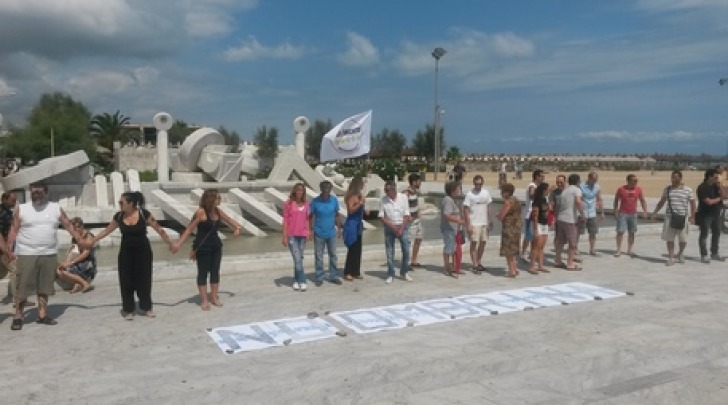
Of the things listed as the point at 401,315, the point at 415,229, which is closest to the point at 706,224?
the point at 415,229

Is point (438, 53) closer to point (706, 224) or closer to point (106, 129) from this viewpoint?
point (706, 224)

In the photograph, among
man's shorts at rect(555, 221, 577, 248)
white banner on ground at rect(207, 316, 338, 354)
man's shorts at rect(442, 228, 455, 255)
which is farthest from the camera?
man's shorts at rect(555, 221, 577, 248)

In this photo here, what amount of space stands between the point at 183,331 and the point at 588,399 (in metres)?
3.79

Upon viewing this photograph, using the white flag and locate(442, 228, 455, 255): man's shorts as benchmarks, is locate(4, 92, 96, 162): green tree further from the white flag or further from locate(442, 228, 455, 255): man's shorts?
locate(442, 228, 455, 255): man's shorts

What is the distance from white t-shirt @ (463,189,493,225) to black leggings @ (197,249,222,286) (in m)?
3.70

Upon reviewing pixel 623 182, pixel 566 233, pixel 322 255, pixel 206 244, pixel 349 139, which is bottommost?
pixel 623 182

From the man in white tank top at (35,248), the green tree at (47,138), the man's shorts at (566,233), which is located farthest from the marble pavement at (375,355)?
the green tree at (47,138)

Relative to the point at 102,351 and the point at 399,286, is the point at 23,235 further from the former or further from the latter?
the point at 399,286

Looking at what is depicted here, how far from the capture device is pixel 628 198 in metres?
10.3

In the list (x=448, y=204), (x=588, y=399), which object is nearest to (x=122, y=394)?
(x=588, y=399)

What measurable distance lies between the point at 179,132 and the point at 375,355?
277 ft

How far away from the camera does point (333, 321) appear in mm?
6348

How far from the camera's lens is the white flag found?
60.8 ft

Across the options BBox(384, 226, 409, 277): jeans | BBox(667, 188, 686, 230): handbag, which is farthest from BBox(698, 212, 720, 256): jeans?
BBox(384, 226, 409, 277): jeans
